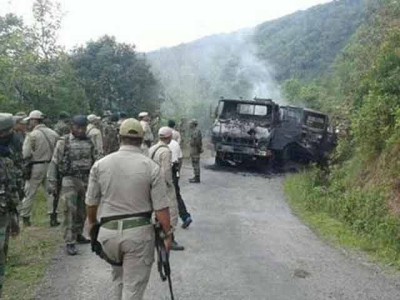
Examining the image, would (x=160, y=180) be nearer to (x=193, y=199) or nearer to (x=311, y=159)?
(x=193, y=199)

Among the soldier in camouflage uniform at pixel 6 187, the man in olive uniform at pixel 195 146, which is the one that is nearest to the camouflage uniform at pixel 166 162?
the soldier in camouflage uniform at pixel 6 187

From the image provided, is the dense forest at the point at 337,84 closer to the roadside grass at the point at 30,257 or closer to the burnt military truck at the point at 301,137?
the burnt military truck at the point at 301,137

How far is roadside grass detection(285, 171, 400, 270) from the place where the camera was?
29.5 feet

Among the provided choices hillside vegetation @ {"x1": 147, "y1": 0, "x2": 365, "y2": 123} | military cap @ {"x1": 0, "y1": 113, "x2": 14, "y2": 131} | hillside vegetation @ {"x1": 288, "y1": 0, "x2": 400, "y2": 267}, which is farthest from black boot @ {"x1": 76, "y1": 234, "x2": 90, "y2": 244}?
hillside vegetation @ {"x1": 147, "y1": 0, "x2": 365, "y2": 123}

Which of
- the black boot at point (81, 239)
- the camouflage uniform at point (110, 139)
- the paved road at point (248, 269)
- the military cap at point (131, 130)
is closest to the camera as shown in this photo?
the military cap at point (131, 130)

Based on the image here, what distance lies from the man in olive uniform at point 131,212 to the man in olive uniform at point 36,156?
5.16 m

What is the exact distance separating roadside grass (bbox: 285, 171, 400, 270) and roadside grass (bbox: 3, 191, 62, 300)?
427 cm

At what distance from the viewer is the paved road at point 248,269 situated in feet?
21.1

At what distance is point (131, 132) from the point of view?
4746 mm

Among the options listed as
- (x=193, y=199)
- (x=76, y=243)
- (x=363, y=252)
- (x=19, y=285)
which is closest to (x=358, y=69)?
(x=193, y=199)

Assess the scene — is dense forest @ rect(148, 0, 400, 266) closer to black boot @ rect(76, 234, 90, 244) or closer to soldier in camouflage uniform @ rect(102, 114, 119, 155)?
black boot @ rect(76, 234, 90, 244)

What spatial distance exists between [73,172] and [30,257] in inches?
48.3

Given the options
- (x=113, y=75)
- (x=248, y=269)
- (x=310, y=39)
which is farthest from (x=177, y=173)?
(x=310, y=39)

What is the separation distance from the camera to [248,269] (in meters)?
7.35
